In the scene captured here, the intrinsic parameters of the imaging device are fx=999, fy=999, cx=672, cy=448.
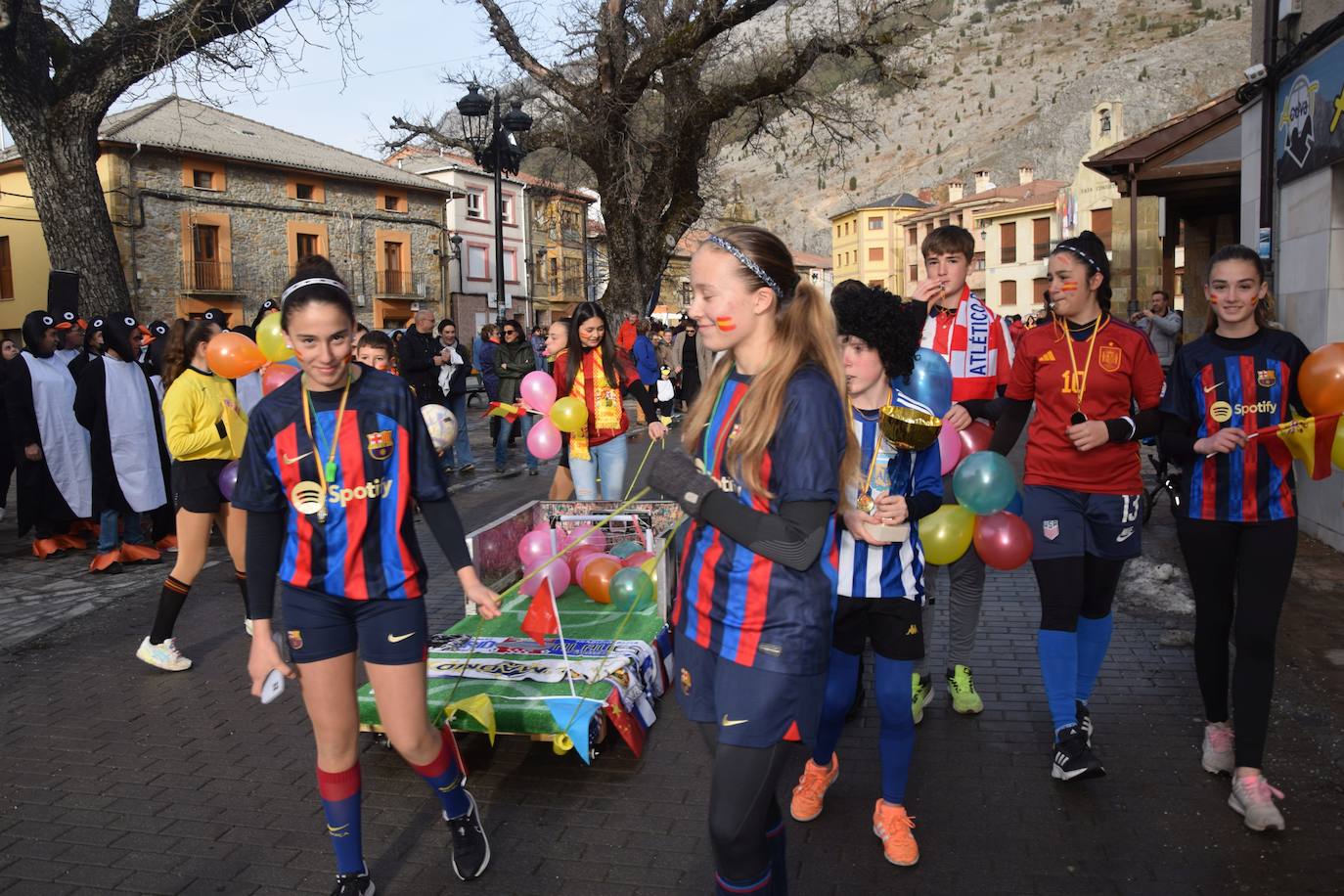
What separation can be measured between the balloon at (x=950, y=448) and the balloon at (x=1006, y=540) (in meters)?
0.31

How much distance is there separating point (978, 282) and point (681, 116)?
52.8 metres

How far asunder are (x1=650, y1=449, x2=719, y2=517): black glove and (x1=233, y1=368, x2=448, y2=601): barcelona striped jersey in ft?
3.29

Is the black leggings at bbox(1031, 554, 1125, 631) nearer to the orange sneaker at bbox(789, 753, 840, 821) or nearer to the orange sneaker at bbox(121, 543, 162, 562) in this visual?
the orange sneaker at bbox(789, 753, 840, 821)

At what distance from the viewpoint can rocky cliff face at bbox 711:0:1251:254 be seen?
309ft

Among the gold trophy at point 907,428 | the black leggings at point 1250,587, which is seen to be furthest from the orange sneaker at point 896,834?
the black leggings at point 1250,587

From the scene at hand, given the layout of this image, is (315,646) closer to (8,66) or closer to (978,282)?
(8,66)

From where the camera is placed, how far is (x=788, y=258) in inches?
101

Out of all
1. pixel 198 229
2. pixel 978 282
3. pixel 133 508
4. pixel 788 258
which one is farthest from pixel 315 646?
pixel 978 282

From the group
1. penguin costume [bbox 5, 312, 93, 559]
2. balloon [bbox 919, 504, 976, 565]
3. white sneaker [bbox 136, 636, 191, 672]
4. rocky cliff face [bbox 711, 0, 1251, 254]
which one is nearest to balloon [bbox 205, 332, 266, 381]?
white sneaker [bbox 136, 636, 191, 672]

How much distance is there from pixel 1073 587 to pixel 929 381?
103 cm

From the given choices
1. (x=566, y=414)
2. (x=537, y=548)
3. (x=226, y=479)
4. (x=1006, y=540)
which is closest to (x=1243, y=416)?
(x=1006, y=540)

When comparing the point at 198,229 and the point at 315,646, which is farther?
the point at 198,229

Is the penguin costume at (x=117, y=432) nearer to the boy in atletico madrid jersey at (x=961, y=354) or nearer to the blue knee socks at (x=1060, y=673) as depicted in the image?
the boy in atletico madrid jersey at (x=961, y=354)

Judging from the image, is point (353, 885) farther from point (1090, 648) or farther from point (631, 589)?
point (1090, 648)
